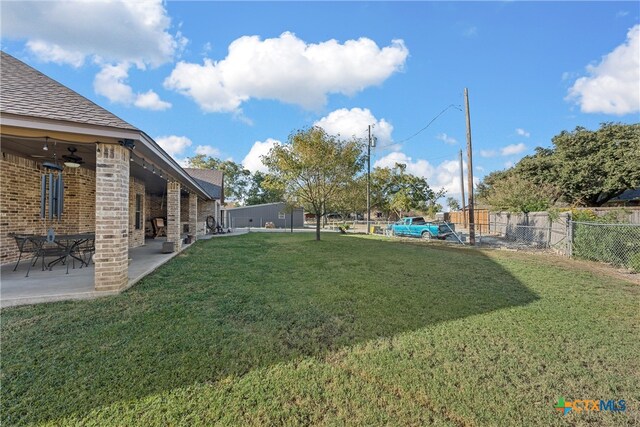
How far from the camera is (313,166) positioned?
14109 millimetres

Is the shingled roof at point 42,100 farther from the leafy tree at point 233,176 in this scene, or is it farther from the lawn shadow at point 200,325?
the leafy tree at point 233,176

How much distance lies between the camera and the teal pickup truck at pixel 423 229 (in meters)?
16.5

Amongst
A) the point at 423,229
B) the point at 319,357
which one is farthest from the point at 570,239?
the point at 319,357

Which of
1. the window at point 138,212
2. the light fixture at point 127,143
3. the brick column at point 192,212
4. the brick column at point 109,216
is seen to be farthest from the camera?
the brick column at point 192,212

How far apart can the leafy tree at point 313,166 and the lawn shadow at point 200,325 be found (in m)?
8.43

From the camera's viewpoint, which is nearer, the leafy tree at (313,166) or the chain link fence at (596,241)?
the chain link fence at (596,241)

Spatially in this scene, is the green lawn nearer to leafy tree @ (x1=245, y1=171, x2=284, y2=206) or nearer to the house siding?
the house siding

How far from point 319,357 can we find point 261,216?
1321 inches

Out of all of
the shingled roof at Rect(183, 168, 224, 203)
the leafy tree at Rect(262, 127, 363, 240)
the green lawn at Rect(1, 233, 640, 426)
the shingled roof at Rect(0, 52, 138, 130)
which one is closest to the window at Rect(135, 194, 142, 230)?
the leafy tree at Rect(262, 127, 363, 240)

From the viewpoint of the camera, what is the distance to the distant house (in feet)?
113

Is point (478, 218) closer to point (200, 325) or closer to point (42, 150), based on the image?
point (200, 325)

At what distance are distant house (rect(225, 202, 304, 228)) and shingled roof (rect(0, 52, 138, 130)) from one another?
28.7 metres

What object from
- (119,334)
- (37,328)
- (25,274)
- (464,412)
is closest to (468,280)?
(464,412)

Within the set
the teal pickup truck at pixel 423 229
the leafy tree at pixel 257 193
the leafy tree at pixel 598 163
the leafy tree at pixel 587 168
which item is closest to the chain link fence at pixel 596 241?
the teal pickup truck at pixel 423 229
